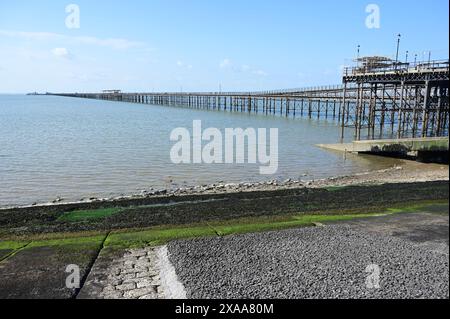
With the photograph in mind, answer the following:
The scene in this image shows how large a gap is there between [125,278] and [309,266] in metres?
3.84

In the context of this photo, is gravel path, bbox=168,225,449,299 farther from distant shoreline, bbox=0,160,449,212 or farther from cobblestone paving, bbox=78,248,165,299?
distant shoreline, bbox=0,160,449,212

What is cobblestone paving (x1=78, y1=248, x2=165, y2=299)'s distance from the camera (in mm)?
7812

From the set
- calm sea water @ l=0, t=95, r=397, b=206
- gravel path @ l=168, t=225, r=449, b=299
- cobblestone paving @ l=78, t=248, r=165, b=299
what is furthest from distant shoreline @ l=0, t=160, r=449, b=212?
gravel path @ l=168, t=225, r=449, b=299

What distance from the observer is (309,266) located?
334 inches

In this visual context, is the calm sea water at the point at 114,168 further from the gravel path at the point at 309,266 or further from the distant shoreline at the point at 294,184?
the gravel path at the point at 309,266

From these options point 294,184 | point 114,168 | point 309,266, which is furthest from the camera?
point 114,168

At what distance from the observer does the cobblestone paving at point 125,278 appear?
781 centimetres

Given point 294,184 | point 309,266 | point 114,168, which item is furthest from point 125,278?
point 114,168

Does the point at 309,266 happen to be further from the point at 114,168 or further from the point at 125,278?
the point at 114,168

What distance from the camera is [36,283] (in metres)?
8.34

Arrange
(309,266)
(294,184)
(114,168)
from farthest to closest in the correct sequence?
(114,168) → (294,184) → (309,266)

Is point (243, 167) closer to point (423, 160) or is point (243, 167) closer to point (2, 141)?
point (423, 160)
